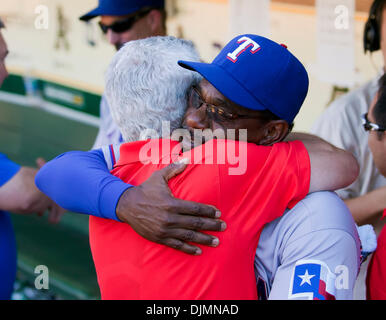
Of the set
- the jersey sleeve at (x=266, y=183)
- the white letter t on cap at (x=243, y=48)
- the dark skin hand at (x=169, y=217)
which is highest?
the white letter t on cap at (x=243, y=48)

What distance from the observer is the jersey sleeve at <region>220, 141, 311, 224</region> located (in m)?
1.31

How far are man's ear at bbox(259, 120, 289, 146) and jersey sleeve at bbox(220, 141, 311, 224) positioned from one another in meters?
0.08

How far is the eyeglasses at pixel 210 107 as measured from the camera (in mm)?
1409

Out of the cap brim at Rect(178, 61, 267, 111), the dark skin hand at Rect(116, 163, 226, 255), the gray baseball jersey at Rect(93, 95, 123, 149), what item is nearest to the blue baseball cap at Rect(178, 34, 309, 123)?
the cap brim at Rect(178, 61, 267, 111)

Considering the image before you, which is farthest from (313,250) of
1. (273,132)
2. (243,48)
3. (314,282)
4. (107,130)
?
(107,130)

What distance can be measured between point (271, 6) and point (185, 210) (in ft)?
7.23

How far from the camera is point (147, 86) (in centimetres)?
137

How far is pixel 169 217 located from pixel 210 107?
32 centimetres

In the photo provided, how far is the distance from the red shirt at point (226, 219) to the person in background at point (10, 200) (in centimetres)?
97

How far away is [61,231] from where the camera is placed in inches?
194

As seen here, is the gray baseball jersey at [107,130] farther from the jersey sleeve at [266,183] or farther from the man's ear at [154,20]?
the jersey sleeve at [266,183]

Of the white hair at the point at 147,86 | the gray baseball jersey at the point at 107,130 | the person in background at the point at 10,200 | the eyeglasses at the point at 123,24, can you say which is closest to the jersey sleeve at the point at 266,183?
the white hair at the point at 147,86
